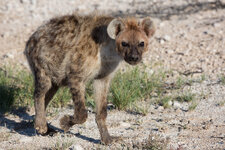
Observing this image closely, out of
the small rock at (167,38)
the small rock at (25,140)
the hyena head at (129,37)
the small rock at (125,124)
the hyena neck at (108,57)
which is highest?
the hyena head at (129,37)

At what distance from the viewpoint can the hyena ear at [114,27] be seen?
5121 mm

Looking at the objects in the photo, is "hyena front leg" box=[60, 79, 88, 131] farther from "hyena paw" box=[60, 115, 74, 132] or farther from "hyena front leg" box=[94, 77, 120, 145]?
"hyena front leg" box=[94, 77, 120, 145]

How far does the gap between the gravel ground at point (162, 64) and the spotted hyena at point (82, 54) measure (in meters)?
0.37

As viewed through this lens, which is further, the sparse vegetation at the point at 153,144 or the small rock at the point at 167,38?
the small rock at the point at 167,38

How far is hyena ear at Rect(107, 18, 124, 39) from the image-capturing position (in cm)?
512

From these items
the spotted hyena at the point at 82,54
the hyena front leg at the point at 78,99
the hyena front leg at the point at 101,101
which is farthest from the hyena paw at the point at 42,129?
the hyena front leg at the point at 101,101

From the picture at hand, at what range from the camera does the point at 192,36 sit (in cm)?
915

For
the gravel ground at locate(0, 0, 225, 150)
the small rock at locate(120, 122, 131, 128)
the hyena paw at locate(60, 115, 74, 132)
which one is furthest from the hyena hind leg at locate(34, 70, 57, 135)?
the small rock at locate(120, 122, 131, 128)

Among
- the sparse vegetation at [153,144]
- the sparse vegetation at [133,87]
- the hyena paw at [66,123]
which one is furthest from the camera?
the sparse vegetation at [133,87]

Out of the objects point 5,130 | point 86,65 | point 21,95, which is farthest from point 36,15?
point 86,65

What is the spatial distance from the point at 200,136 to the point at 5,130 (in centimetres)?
258

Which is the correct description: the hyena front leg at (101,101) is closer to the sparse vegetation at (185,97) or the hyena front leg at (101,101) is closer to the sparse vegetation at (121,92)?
the sparse vegetation at (121,92)

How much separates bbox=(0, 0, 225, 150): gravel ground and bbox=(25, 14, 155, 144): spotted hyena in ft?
1.20

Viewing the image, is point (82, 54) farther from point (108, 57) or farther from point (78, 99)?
point (78, 99)
